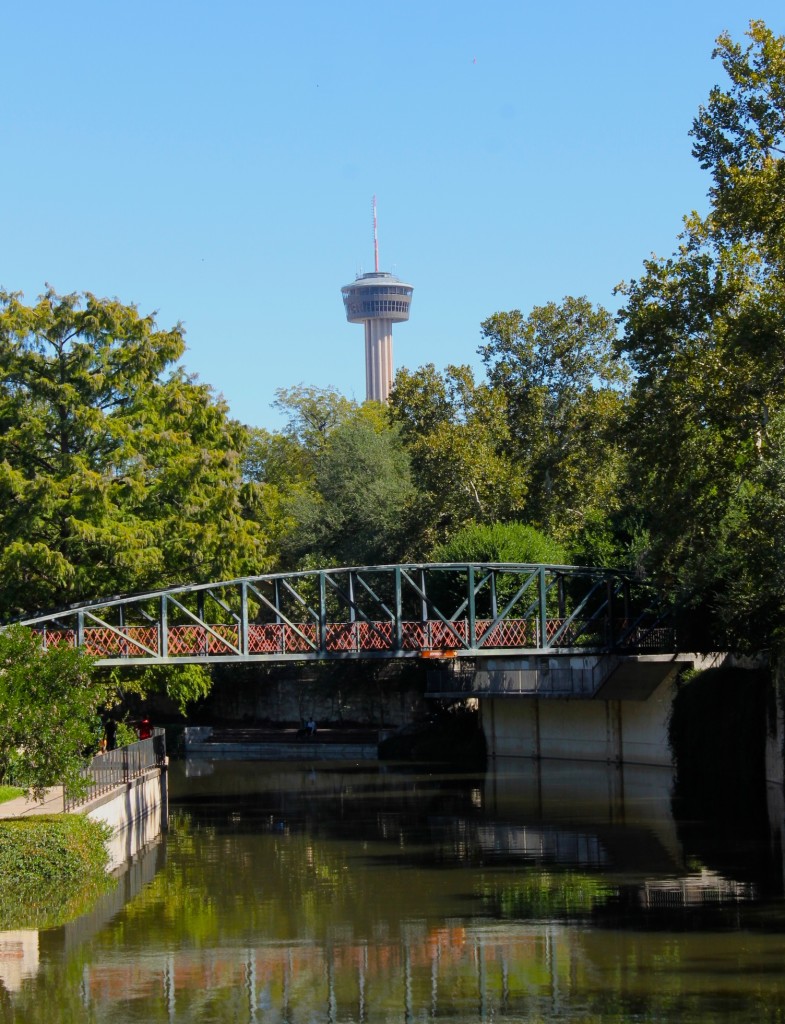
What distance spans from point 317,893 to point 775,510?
1318 centimetres

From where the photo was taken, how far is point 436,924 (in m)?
21.3

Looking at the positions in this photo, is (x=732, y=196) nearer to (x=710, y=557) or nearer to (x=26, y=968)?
(x=710, y=557)

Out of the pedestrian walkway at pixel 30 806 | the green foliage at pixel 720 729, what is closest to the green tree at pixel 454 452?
the green foliage at pixel 720 729

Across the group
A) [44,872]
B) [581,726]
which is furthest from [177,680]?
[44,872]

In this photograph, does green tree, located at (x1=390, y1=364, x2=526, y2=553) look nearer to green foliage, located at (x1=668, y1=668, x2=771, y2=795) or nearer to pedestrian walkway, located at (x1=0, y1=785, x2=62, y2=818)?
green foliage, located at (x1=668, y1=668, x2=771, y2=795)

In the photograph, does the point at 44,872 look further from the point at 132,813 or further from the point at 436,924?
the point at 132,813

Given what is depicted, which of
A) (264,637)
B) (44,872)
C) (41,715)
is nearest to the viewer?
(44,872)

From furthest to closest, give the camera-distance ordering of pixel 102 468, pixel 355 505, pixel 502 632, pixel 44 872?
pixel 355 505, pixel 502 632, pixel 102 468, pixel 44 872

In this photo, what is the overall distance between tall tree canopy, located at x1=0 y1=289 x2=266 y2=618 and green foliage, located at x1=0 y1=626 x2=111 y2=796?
44.8 ft

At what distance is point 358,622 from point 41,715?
20.0m

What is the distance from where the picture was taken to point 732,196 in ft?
99.3

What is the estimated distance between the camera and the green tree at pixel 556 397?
194 ft

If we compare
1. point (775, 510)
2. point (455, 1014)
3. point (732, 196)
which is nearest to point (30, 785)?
point (455, 1014)

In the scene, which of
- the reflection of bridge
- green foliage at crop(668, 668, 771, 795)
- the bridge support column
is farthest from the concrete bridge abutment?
green foliage at crop(668, 668, 771, 795)
